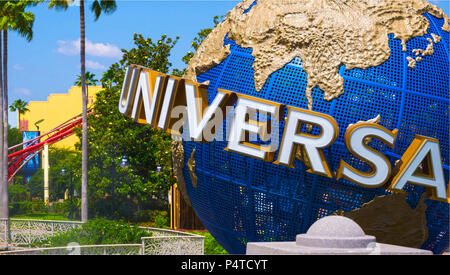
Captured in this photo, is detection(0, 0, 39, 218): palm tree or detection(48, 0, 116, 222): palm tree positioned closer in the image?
detection(48, 0, 116, 222): palm tree

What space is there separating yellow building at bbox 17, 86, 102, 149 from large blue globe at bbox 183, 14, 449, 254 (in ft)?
163

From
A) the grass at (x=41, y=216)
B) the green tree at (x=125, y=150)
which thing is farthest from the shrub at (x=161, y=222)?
the grass at (x=41, y=216)

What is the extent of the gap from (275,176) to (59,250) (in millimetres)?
5443

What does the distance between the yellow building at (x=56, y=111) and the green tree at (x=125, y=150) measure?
28470mm

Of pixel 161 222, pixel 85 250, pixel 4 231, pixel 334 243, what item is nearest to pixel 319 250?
pixel 334 243

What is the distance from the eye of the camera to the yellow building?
62.5 m

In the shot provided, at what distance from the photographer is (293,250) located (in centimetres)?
831

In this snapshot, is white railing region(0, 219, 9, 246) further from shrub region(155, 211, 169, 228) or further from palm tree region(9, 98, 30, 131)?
palm tree region(9, 98, 30, 131)

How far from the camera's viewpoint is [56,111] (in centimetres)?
6444

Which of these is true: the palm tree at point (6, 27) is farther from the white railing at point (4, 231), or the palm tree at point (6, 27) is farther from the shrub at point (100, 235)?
the shrub at point (100, 235)

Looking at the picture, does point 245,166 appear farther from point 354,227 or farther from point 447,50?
point 447,50

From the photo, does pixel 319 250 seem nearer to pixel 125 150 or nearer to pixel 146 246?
pixel 146 246

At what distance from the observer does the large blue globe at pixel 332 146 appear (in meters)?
10.5

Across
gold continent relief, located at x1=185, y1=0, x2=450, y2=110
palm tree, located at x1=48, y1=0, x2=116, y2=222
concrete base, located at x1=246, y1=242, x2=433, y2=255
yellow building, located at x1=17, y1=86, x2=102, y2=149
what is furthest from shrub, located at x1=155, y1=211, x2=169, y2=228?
yellow building, located at x1=17, y1=86, x2=102, y2=149
